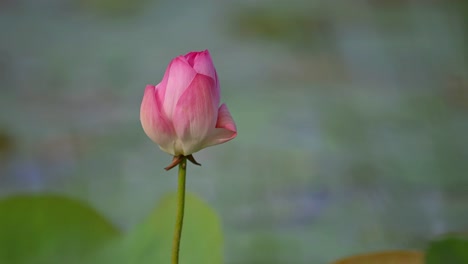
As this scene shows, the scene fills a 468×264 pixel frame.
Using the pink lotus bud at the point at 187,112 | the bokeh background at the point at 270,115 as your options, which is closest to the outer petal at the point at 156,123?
the pink lotus bud at the point at 187,112

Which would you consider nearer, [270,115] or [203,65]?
[203,65]

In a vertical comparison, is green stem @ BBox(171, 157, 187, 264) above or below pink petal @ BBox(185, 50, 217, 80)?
below

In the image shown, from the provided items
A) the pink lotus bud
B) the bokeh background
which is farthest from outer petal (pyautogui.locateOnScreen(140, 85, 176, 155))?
the bokeh background

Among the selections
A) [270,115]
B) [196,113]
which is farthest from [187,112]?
[270,115]

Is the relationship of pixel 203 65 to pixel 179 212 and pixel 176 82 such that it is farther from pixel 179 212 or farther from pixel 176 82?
pixel 179 212

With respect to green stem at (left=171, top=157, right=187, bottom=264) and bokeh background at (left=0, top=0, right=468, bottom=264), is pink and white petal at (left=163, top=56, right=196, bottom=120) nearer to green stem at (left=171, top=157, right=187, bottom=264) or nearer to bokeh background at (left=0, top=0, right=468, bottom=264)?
green stem at (left=171, top=157, right=187, bottom=264)

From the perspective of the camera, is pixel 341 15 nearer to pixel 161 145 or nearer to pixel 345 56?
pixel 345 56

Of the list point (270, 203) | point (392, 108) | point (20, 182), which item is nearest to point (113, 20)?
point (20, 182)
